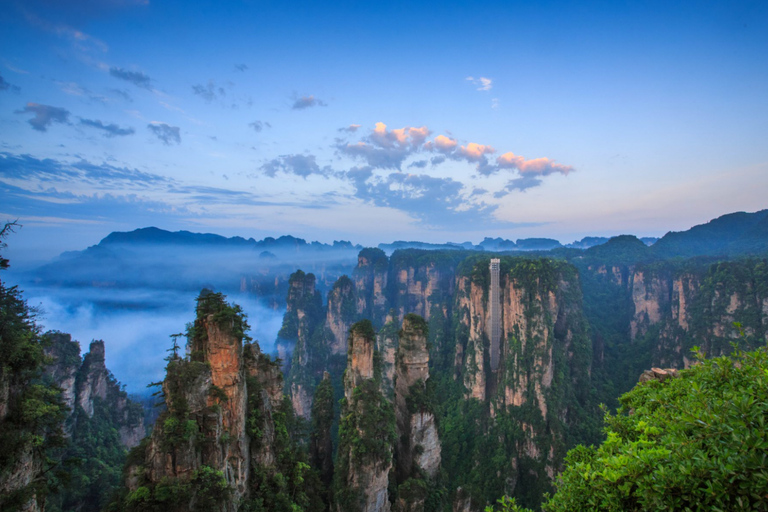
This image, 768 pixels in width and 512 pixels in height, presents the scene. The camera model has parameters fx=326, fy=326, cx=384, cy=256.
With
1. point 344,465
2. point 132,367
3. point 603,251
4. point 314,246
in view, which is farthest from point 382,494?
point 314,246

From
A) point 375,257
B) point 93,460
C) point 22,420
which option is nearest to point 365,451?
point 22,420

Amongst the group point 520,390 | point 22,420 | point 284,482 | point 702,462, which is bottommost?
point 520,390

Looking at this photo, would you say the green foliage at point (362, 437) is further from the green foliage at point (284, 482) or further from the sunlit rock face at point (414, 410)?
the sunlit rock face at point (414, 410)

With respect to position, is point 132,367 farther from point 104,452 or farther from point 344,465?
point 344,465

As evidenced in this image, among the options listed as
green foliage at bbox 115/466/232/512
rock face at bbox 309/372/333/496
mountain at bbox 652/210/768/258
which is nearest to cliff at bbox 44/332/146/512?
rock face at bbox 309/372/333/496

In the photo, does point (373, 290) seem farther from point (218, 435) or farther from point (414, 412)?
point (218, 435)

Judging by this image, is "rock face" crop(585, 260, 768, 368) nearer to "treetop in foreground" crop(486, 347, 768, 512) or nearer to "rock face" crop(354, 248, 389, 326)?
"treetop in foreground" crop(486, 347, 768, 512)
